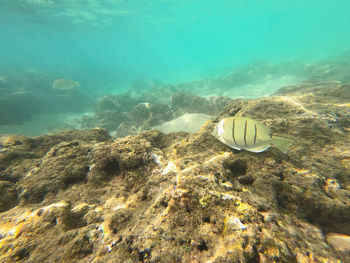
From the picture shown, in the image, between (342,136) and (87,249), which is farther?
(342,136)

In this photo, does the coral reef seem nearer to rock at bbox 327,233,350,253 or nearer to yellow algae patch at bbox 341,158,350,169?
yellow algae patch at bbox 341,158,350,169

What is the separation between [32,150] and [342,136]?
5.33 meters

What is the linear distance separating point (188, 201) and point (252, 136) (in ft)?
2.78

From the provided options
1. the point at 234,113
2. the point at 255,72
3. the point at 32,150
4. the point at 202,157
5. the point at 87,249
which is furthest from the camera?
the point at 255,72

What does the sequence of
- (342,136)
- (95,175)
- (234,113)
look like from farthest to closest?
(234,113)
(342,136)
(95,175)

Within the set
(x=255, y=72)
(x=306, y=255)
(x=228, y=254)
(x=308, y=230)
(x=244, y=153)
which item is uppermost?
(x=255, y=72)

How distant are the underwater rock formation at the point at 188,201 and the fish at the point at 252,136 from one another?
35 cm

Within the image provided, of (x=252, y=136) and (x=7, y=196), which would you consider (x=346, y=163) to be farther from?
(x=7, y=196)

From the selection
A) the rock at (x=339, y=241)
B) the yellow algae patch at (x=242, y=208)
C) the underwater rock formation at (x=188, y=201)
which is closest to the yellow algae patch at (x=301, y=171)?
the underwater rock formation at (x=188, y=201)

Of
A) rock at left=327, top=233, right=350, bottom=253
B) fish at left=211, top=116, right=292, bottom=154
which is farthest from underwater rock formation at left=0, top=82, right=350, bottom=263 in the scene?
fish at left=211, top=116, right=292, bottom=154

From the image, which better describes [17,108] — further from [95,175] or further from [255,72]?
[255,72]

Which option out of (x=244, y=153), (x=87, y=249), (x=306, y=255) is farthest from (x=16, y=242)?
(x=244, y=153)

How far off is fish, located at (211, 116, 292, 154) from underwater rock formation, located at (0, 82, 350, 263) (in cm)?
35

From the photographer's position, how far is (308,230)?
1.31 m
